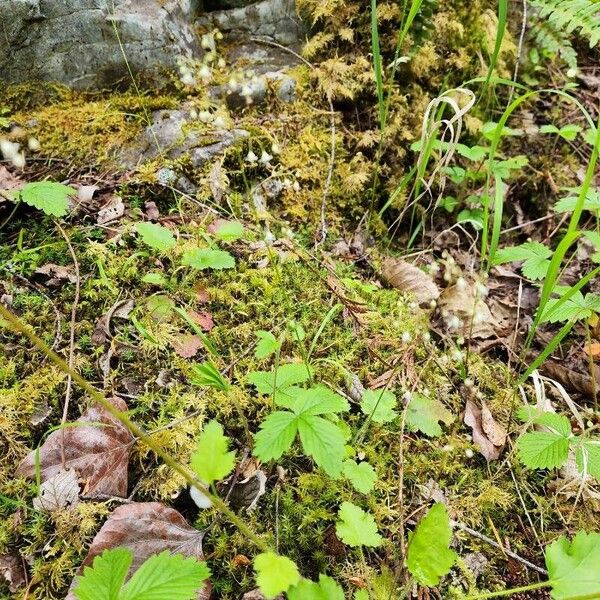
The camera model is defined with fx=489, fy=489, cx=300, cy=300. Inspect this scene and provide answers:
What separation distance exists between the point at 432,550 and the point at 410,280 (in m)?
1.54

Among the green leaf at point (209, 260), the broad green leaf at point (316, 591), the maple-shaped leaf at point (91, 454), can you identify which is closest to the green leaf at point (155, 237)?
the green leaf at point (209, 260)

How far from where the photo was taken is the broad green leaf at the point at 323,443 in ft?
4.35

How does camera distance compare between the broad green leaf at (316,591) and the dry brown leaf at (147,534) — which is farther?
the dry brown leaf at (147,534)

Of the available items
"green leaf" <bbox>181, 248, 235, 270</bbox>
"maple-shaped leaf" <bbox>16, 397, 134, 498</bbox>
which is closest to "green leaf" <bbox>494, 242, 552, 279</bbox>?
"green leaf" <bbox>181, 248, 235, 270</bbox>

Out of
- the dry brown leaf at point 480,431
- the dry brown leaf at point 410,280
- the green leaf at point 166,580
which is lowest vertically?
the dry brown leaf at point 480,431

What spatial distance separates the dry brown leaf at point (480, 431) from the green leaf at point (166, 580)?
122 centimetres

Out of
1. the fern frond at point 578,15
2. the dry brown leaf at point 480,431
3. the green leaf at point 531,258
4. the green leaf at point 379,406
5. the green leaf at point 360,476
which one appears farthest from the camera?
the fern frond at point 578,15

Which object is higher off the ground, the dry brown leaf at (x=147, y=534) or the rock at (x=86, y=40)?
the rock at (x=86, y=40)

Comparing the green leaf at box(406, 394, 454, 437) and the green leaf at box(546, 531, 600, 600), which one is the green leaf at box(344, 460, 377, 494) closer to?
the green leaf at box(406, 394, 454, 437)

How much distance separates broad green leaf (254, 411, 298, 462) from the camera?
1.35 meters

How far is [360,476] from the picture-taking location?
1609 mm

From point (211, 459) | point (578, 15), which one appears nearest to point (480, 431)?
point (211, 459)

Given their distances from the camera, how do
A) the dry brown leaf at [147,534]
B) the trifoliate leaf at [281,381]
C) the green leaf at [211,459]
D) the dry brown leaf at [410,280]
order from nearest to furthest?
1. the green leaf at [211,459]
2. the dry brown leaf at [147,534]
3. the trifoliate leaf at [281,381]
4. the dry brown leaf at [410,280]

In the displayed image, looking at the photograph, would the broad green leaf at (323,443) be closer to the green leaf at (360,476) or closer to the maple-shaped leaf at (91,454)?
the green leaf at (360,476)
